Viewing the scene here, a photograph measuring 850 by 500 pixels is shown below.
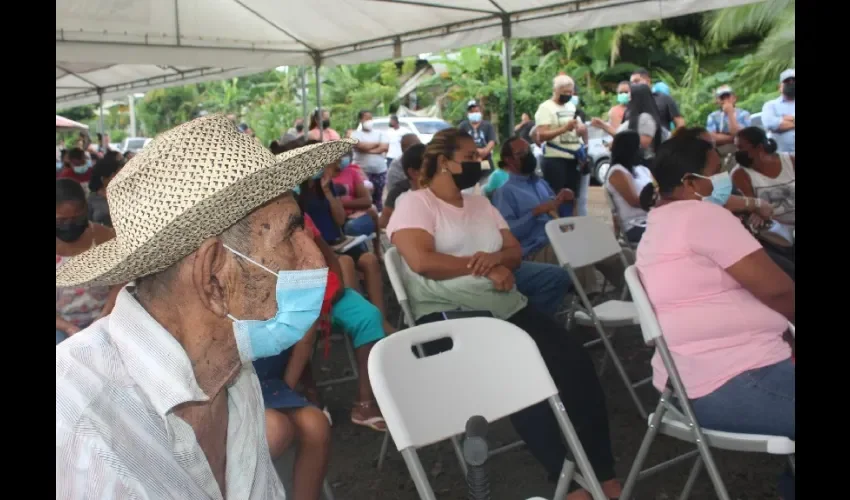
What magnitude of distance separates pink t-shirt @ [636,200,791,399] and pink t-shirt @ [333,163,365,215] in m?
4.11

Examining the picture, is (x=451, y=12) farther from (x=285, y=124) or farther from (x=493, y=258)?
(x=285, y=124)

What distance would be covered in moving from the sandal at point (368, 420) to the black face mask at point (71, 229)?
1529 mm

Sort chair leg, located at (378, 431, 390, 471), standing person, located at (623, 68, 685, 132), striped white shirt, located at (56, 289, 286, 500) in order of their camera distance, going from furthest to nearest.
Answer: standing person, located at (623, 68, 685, 132)
chair leg, located at (378, 431, 390, 471)
striped white shirt, located at (56, 289, 286, 500)

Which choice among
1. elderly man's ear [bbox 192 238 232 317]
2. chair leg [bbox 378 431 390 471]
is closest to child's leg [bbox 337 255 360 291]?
chair leg [bbox 378 431 390 471]

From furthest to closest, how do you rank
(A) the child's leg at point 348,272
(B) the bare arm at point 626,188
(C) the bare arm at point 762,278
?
1. (B) the bare arm at point 626,188
2. (A) the child's leg at point 348,272
3. (C) the bare arm at point 762,278

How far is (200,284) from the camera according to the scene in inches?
52.3

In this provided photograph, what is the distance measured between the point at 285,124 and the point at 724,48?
1466 centimetres

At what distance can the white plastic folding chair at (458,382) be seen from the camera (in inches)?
73.2

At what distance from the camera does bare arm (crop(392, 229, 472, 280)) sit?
327 centimetres

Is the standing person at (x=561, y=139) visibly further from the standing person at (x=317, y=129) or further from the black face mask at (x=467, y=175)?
the black face mask at (x=467, y=175)

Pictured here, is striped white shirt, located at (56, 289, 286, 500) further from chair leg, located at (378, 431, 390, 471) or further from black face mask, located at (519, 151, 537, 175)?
black face mask, located at (519, 151, 537, 175)

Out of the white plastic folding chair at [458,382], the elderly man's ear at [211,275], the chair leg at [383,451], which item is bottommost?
the chair leg at [383,451]

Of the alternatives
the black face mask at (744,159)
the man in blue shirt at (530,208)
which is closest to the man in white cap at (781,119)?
the black face mask at (744,159)
